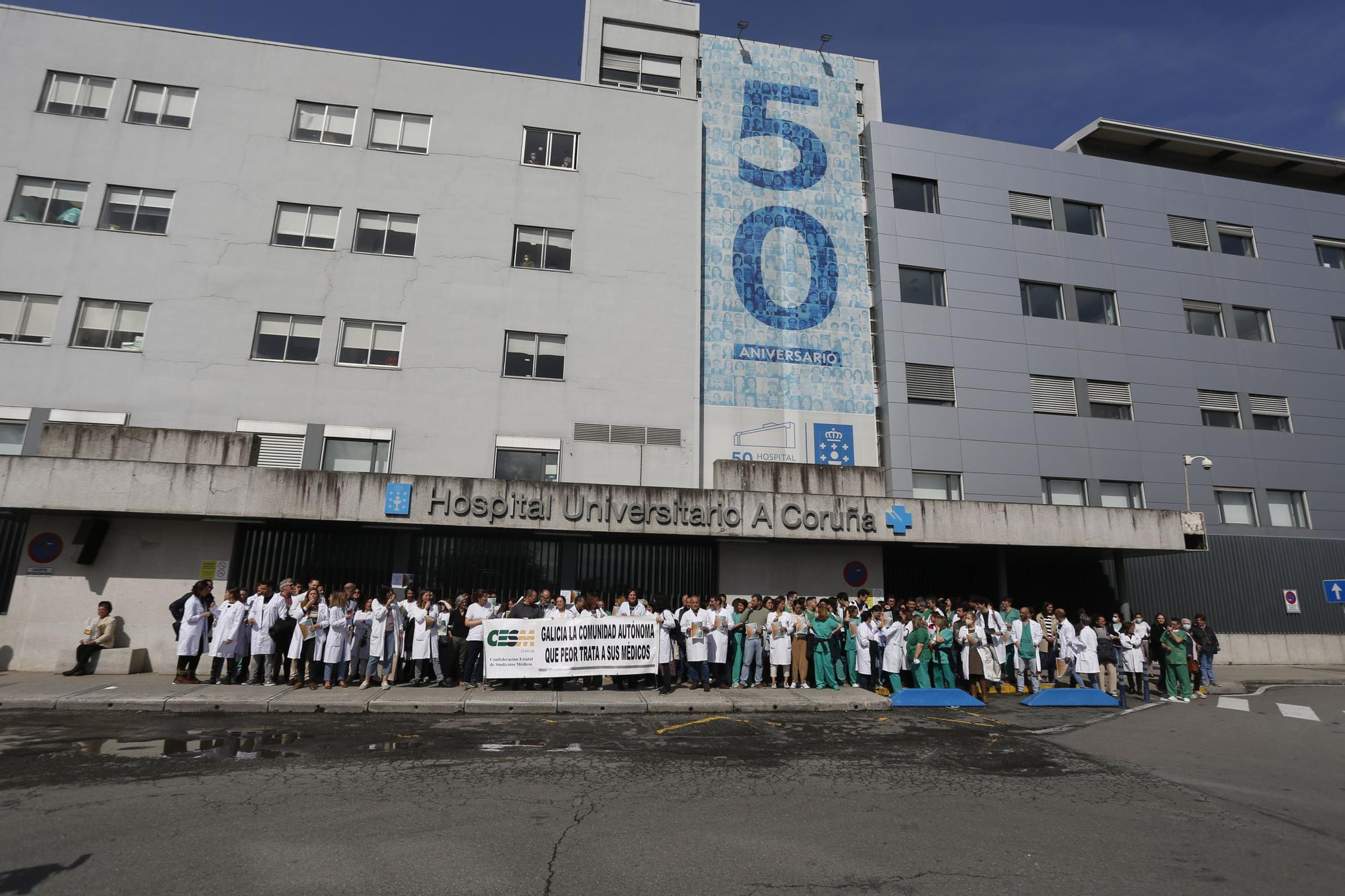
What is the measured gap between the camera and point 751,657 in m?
15.9

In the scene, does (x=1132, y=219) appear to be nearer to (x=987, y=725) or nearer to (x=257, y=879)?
(x=987, y=725)

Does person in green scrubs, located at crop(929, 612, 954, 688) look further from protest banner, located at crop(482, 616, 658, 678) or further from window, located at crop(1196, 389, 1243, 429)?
window, located at crop(1196, 389, 1243, 429)

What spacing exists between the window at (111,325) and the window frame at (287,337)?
2.93 m

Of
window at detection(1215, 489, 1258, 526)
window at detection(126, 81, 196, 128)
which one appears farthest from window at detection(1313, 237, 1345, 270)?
window at detection(126, 81, 196, 128)

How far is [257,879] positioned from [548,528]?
1244 centimetres

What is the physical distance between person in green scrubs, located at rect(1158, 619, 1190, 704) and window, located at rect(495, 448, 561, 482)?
1578 centimetres

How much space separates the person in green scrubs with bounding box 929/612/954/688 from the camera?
15.5m

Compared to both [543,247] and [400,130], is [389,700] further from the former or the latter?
[400,130]

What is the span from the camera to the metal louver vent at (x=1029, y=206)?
95.0ft

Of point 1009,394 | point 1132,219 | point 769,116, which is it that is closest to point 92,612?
point 769,116

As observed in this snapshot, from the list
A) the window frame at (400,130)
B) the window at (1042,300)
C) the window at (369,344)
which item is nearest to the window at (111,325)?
the window at (369,344)

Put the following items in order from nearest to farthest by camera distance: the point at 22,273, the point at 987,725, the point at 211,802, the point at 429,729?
the point at 211,802
the point at 429,729
the point at 987,725
the point at 22,273

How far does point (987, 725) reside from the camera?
12.2 m

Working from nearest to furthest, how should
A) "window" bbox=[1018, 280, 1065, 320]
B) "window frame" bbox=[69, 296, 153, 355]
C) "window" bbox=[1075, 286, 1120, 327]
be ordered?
"window frame" bbox=[69, 296, 153, 355], "window" bbox=[1018, 280, 1065, 320], "window" bbox=[1075, 286, 1120, 327]
